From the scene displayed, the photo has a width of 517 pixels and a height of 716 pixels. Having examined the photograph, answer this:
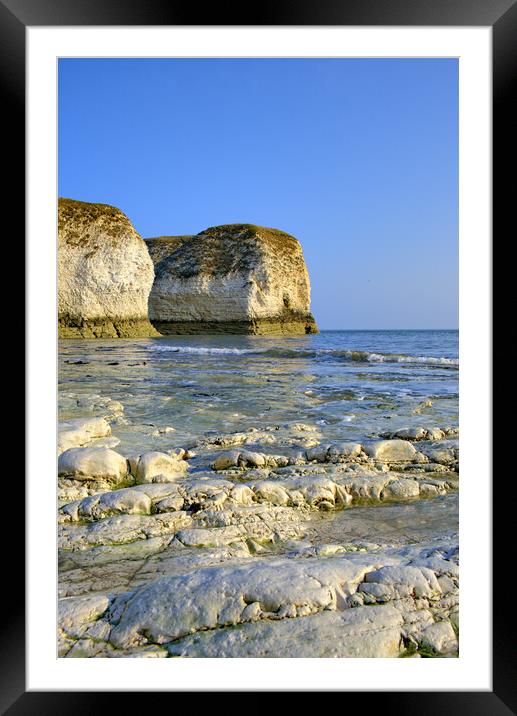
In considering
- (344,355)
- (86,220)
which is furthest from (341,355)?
(86,220)

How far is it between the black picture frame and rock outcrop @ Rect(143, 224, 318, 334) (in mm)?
34667

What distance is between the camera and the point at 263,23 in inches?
63.5

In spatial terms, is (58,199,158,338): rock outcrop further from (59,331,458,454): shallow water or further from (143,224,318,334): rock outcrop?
(143,224,318,334): rock outcrop

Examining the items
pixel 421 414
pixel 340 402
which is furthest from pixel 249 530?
pixel 340 402

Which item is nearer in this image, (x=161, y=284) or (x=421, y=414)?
(x=421, y=414)

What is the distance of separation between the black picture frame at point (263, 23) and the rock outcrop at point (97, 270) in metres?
24.5

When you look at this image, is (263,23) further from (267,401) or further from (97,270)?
(97,270)

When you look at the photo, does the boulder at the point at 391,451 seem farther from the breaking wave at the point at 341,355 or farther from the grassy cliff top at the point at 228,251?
the grassy cliff top at the point at 228,251

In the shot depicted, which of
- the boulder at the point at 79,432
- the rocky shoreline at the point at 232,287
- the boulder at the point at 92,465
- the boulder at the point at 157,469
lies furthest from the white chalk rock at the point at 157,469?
the rocky shoreline at the point at 232,287

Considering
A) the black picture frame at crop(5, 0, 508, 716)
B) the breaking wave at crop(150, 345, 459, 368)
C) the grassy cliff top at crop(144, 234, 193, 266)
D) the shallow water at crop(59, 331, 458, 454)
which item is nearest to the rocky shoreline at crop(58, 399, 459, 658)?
the black picture frame at crop(5, 0, 508, 716)
